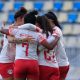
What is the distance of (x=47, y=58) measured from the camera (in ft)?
27.6

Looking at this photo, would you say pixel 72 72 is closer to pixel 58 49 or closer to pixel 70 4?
pixel 58 49

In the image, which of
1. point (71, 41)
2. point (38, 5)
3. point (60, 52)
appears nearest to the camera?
point (60, 52)

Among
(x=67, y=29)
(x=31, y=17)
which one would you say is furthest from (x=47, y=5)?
(x=31, y=17)

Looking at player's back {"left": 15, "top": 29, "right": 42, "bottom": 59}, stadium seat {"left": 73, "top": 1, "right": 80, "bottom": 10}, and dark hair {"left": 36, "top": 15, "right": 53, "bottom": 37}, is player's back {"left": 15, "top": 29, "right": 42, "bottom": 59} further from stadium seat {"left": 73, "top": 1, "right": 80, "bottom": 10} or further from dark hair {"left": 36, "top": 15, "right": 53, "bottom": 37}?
stadium seat {"left": 73, "top": 1, "right": 80, "bottom": 10}

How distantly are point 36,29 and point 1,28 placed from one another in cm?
49

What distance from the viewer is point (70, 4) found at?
2844 centimetres

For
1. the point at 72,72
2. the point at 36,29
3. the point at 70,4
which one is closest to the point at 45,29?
the point at 36,29

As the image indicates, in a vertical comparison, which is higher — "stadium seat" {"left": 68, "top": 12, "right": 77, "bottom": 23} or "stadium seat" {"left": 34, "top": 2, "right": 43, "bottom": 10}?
"stadium seat" {"left": 34, "top": 2, "right": 43, "bottom": 10}

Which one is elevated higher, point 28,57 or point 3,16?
point 28,57

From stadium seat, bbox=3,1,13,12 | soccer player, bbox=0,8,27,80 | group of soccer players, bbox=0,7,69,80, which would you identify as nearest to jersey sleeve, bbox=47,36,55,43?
group of soccer players, bbox=0,7,69,80

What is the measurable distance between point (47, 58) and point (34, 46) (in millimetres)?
302

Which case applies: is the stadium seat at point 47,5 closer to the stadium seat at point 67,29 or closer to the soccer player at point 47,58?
the stadium seat at point 67,29

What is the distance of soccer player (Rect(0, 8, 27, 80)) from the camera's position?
8.84 metres

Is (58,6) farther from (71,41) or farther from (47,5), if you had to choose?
(71,41)
